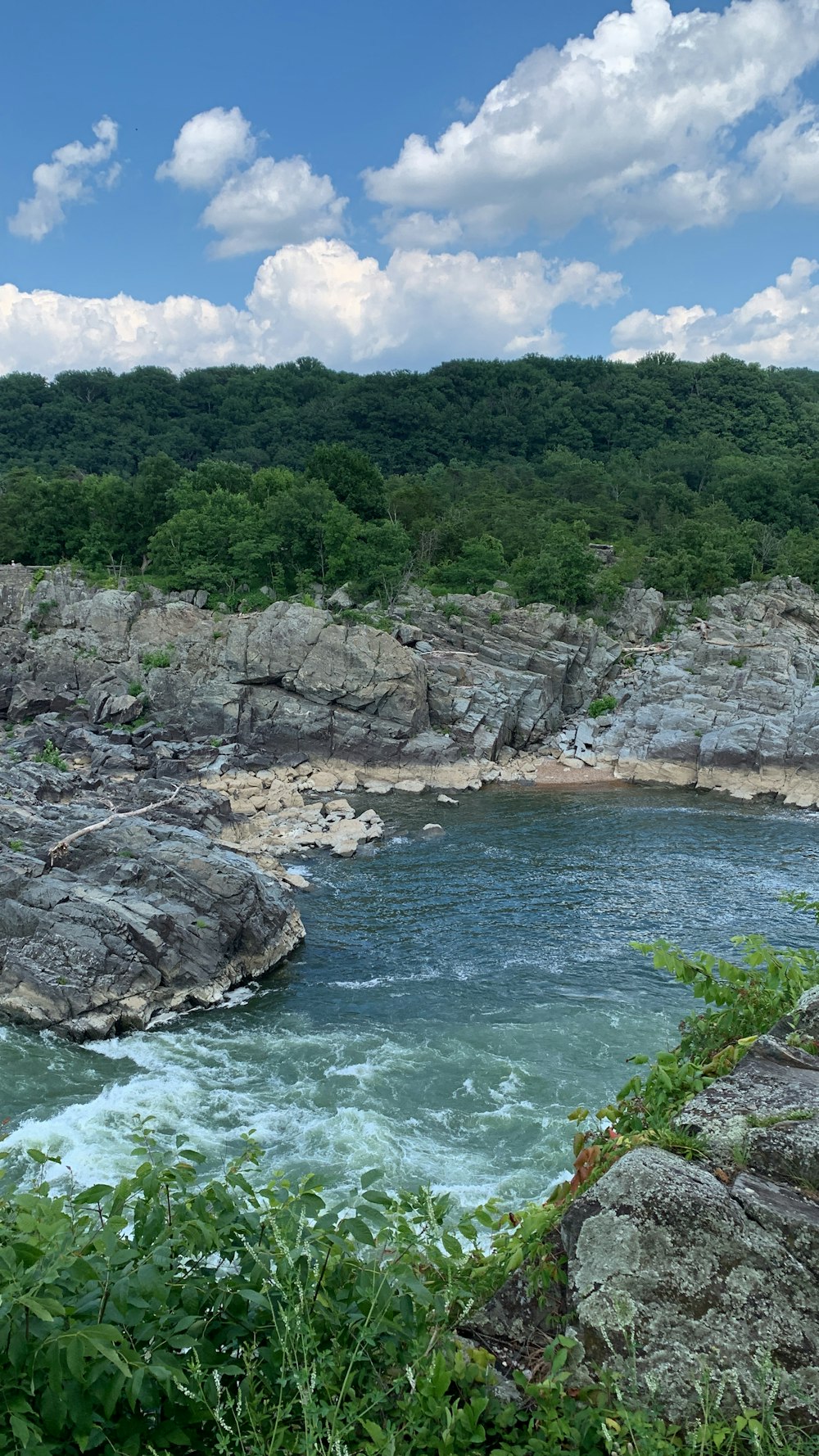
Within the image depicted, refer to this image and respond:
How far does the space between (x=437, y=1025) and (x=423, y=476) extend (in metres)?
79.8

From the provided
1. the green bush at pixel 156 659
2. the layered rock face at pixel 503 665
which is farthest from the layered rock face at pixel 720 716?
the green bush at pixel 156 659

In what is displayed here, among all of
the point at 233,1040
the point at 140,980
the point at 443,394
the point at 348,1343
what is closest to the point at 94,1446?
the point at 348,1343

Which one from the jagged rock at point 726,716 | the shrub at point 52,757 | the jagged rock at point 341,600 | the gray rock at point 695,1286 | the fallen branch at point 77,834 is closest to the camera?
the gray rock at point 695,1286

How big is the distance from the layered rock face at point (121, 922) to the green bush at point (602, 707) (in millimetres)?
25377

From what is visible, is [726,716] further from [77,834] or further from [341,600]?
[77,834]

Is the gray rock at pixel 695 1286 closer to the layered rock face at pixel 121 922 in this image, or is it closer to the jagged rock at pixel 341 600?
the layered rock face at pixel 121 922

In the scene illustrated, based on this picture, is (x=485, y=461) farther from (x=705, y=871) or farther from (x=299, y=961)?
(x=299, y=961)

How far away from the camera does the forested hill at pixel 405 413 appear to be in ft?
329

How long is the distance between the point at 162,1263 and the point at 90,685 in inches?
1695

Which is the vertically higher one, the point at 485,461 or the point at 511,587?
the point at 485,461

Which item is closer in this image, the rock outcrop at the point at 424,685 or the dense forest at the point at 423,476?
the rock outcrop at the point at 424,685

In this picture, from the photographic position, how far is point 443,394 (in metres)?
111

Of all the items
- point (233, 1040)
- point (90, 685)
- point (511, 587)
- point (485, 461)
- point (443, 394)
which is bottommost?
point (233, 1040)

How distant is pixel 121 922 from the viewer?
57.4 ft
